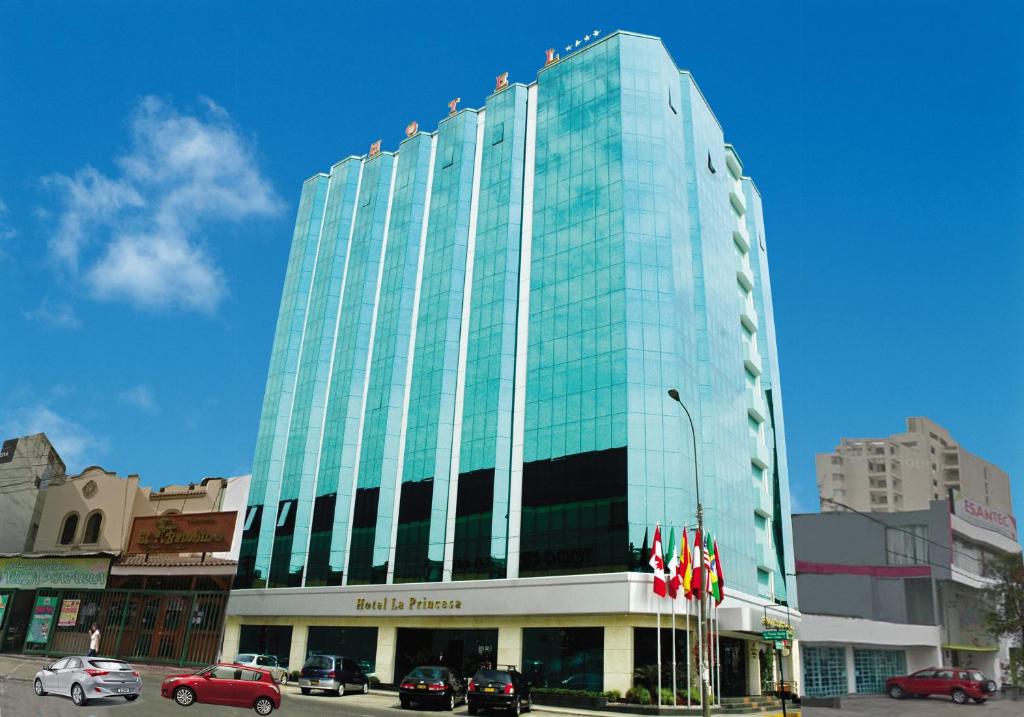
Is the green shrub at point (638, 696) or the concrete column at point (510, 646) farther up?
the concrete column at point (510, 646)

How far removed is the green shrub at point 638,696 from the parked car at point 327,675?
15350 mm

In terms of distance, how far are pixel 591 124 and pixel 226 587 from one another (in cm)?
4754

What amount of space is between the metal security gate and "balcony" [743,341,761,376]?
47234 millimetres

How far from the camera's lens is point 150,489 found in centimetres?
6950

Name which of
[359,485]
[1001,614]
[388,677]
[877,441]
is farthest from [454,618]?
[877,441]

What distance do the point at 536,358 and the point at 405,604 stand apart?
60.4ft

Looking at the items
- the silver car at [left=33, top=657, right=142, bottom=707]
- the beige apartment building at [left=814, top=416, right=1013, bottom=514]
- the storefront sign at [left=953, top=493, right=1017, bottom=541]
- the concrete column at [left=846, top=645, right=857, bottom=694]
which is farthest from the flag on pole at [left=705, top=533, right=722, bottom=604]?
the beige apartment building at [left=814, top=416, right=1013, bottom=514]

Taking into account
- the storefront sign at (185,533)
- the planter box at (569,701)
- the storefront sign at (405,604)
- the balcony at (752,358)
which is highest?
the balcony at (752,358)

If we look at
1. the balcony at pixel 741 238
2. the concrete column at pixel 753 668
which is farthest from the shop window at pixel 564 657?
the balcony at pixel 741 238

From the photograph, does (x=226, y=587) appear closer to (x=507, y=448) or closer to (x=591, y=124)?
(x=507, y=448)

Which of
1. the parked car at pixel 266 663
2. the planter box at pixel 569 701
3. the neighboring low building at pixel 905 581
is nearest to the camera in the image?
the planter box at pixel 569 701

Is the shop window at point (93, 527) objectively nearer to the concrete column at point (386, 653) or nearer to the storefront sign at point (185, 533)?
the storefront sign at point (185, 533)

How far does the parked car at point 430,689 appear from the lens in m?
35.5

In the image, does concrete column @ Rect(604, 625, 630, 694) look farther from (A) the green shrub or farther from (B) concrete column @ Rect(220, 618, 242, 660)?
(B) concrete column @ Rect(220, 618, 242, 660)
